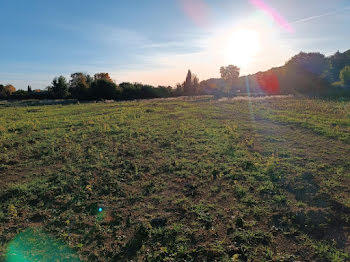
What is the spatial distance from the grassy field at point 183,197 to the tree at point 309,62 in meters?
52.2

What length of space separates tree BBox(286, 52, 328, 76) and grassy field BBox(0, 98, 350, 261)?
52221mm

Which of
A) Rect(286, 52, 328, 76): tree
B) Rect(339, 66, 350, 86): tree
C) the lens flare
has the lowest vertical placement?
the lens flare

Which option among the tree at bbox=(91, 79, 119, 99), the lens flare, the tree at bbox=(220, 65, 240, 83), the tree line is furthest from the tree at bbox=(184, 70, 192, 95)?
the lens flare

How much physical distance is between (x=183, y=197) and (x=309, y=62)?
6242cm

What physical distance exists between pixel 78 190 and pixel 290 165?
653 cm

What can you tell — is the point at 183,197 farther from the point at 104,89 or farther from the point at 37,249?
the point at 104,89

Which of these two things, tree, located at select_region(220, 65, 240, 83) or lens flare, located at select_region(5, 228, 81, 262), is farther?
tree, located at select_region(220, 65, 240, 83)

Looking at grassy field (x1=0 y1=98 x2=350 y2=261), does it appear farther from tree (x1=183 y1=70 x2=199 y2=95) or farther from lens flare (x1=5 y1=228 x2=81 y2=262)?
tree (x1=183 y1=70 x2=199 y2=95)

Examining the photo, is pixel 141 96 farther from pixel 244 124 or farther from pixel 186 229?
pixel 186 229

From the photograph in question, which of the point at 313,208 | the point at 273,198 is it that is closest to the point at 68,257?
the point at 273,198

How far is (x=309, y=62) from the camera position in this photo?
54.4 meters

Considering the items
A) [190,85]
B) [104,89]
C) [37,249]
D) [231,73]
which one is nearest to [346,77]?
[190,85]

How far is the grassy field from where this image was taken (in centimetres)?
396

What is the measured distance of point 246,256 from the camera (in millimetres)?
3717
